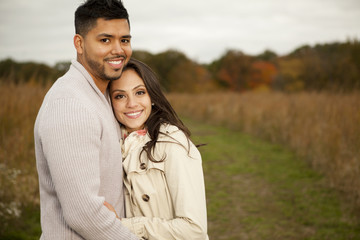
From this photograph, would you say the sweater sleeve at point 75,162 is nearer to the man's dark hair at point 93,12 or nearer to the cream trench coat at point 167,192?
the cream trench coat at point 167,192

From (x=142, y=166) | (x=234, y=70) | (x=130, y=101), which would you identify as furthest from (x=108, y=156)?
(x=234, y=70)

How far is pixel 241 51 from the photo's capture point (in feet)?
131

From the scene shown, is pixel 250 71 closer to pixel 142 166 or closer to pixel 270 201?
pixel 270 201

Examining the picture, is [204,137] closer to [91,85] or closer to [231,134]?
[231,134]

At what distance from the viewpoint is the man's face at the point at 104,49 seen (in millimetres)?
1979

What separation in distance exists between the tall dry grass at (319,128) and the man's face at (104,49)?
194 inches

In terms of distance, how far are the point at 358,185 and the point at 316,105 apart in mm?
4437

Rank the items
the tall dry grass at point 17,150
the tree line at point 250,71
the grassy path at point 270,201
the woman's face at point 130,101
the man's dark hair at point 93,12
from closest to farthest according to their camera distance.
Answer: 1. the man's dark hair at point 93,12
2. the woman's face at point 130,101
3. the tall dry grass at point 17,150
4. the grassy path at point 270,201
5. the tree line at point 250,71

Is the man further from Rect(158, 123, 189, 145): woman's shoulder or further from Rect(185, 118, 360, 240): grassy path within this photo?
Rect(185, 118, 360, 240): grassy path

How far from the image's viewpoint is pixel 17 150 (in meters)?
5.59

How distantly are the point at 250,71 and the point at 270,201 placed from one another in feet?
123

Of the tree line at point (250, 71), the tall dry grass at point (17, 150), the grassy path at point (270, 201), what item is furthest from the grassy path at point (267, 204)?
the tree line at point (250, 71)

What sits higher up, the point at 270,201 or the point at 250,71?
the point at 250,71

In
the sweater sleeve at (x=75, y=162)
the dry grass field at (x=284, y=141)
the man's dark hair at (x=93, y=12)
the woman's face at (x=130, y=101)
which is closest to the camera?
the sweater sleeve at (x=75, y=162)
